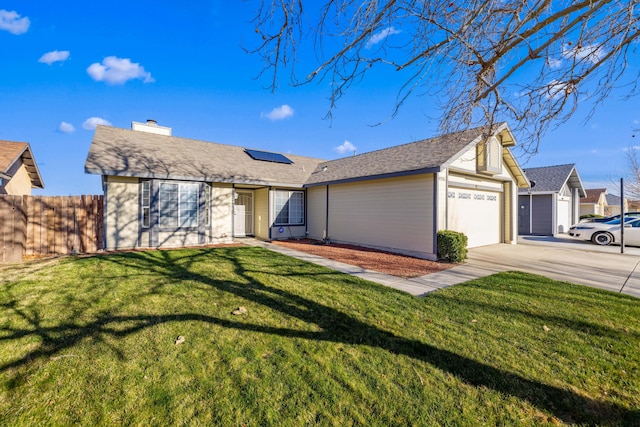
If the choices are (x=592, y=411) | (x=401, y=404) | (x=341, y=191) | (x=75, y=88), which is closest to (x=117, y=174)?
(x=75, y=88)

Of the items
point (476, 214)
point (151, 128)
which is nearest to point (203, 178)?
point (151, 128)

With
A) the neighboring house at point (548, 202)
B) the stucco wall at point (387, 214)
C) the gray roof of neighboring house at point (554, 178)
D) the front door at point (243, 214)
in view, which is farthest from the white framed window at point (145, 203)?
the gray roof of neighboring house at point (554, 178)

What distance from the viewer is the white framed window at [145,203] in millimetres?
10438

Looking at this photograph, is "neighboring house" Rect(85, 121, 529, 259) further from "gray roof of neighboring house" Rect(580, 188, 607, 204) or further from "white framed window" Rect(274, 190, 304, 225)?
"gray roof of neighboring house" Rect(580, 188, 607, 204)

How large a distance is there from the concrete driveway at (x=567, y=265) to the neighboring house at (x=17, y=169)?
683 inches

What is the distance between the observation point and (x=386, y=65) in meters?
3.80

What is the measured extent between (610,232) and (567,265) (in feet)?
25.8

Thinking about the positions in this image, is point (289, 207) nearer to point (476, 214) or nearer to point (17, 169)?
point (476, 214)

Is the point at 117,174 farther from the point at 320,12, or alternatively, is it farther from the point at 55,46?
the point at 320,12

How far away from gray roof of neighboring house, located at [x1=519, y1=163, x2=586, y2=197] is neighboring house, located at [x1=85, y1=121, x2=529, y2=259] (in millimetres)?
6990

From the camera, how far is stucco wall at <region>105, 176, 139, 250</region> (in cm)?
988

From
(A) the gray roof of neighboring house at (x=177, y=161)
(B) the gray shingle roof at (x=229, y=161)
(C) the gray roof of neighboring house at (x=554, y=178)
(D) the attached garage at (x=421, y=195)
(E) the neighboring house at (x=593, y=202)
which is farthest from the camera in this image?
(E) the neighboring house at (x=593, y=202)

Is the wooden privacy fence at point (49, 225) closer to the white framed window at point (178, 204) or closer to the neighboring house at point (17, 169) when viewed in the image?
the white framed window at point (178, 204)

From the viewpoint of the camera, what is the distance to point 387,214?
35.9ft
